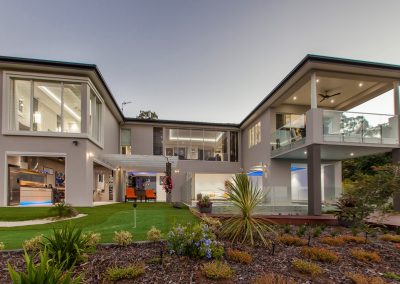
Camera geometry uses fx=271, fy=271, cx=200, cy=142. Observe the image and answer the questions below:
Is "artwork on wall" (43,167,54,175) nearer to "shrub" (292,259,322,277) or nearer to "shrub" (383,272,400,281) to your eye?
"shrub" (292,259,322,277)

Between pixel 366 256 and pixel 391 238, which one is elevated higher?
pixel 366 256

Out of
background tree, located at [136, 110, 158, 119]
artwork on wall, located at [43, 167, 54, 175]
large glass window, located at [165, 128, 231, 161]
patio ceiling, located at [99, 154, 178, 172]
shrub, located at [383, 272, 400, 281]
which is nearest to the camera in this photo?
shrub, located at [383, 272, 400, 281]

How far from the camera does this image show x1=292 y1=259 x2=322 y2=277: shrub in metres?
4.61

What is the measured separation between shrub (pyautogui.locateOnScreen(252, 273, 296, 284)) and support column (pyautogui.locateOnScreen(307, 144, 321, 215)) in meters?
8.00

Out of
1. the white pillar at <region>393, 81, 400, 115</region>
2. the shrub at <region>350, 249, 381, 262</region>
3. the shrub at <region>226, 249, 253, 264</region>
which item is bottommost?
the shrub at <region>350, 249, 381, 262</region>

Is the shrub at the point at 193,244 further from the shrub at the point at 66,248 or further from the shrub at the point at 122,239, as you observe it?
the shrub at the point at 66,248

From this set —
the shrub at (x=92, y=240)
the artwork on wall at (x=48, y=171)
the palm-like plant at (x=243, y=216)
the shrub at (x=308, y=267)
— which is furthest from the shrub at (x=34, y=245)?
the artwork on wall at (x=48, y=171)

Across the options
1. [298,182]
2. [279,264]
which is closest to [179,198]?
[298,182]

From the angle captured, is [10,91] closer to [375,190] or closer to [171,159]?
[171,159]

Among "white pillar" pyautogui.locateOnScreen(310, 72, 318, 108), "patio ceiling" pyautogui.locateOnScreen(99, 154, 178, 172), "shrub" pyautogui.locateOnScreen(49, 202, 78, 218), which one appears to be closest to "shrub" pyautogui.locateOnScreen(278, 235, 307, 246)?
"shrub" pyautogui.locateOnScreen(49, 202, 78, 218)

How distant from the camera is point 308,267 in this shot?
4688 mm

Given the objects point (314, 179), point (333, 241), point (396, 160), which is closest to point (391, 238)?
point (333, 241)

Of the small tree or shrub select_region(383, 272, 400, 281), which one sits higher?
the small tree

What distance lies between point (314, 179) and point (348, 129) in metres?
2.92
